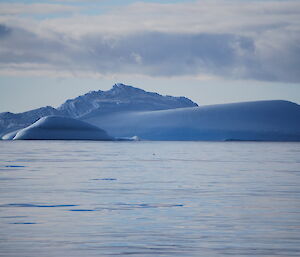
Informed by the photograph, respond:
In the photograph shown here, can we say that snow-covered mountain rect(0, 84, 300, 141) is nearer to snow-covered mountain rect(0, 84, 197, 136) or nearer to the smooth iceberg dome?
snow-covered mountain rect(0, 84, 197, 136)

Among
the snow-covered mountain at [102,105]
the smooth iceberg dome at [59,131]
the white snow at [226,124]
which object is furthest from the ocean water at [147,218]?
the snow-covered mountain at [102,105]

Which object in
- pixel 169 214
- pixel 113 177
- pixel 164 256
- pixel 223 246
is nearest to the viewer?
pixel 164 256

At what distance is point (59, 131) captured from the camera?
100500mm

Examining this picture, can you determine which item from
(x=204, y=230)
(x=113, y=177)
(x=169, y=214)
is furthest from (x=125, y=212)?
(x=113, y=177)

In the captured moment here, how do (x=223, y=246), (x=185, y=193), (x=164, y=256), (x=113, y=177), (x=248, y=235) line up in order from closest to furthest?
(x=164, y=256)
(x=223, y=246)
(x=248, y=235)
(x=185, y=193)
(x=113, y=177)

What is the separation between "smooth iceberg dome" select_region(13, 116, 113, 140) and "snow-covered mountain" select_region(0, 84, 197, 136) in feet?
112

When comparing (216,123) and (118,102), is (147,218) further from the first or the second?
(118,102)

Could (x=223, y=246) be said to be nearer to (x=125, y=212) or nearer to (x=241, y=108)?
(x=125, y=212)

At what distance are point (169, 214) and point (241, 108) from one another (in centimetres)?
11009

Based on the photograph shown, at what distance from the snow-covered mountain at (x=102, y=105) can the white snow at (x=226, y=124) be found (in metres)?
19.3

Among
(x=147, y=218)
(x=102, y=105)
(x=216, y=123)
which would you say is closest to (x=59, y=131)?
(x=216, y=123)

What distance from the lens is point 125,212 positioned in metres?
11.9

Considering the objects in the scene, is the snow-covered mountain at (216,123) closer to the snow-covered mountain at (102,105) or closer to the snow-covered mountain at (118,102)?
the snow-covered mountain at (118,102)

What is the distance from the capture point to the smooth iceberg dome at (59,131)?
99.2 m
